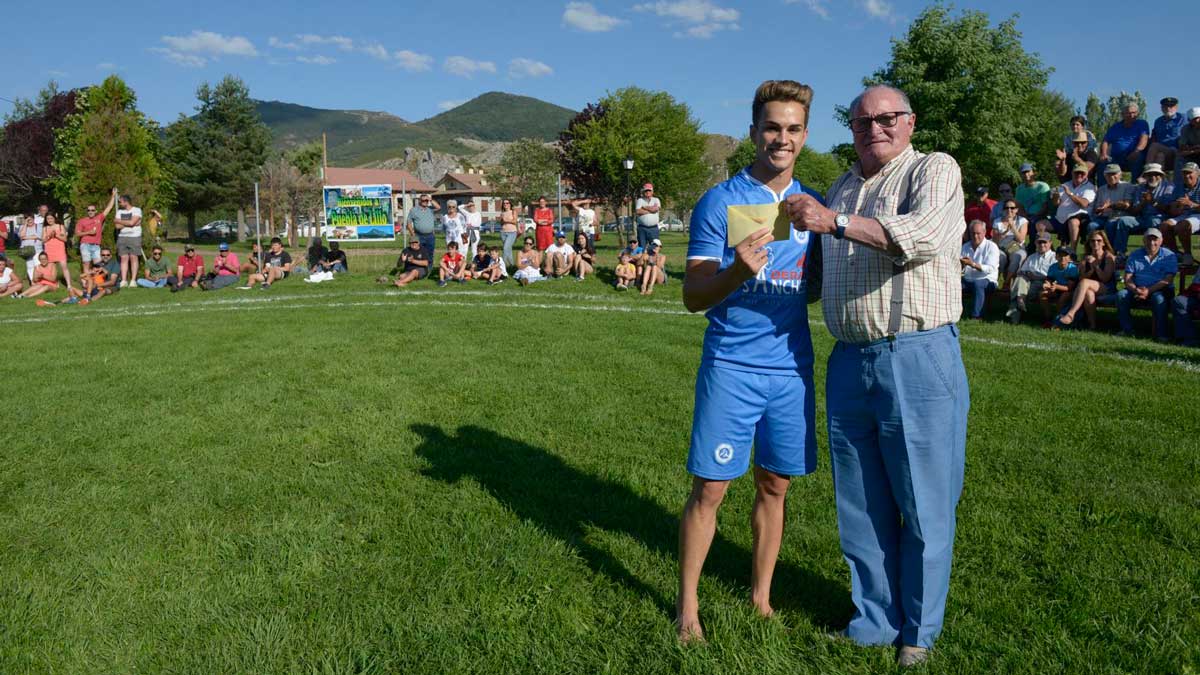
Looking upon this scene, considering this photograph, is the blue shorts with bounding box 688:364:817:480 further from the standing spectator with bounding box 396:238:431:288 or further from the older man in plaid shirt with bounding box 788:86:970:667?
the standing spectator with bounding box 396:238:431:288

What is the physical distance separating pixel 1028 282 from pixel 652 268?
6610mm

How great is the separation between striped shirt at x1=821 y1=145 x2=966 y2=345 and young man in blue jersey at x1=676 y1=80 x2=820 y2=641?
0.17 meters

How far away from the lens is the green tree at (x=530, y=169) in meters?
68.3

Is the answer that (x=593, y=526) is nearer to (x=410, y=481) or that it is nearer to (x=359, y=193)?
(x=410, y=481)

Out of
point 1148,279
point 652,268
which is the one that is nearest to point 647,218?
point 652,268

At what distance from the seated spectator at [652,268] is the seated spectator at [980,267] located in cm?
568

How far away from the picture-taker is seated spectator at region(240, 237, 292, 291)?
1781cm

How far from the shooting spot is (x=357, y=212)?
72.0 ft

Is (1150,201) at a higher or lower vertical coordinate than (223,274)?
higher

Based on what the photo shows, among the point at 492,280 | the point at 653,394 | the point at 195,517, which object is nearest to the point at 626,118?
the point at 492,280

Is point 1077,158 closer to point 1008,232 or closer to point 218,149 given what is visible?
point 1008,232

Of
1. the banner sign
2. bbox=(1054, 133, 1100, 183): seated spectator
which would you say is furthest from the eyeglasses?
the banner sign

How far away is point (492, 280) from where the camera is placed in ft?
55.6

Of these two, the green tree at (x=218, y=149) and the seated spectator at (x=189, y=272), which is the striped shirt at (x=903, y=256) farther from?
the green tree at (x=218, y=149)
